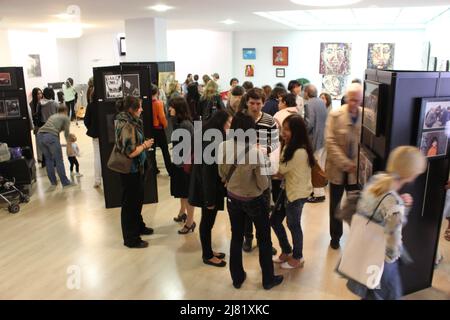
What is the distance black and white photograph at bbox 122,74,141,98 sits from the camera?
16.5ft

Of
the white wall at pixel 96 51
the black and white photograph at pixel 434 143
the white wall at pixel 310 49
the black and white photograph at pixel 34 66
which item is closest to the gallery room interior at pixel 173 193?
the black and white photograph at pixel 434 143

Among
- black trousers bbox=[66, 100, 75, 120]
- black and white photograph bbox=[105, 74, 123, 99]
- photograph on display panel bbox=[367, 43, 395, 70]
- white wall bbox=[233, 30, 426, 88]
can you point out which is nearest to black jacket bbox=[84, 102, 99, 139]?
black and white photograph bbox=[105, 74, 123, 99]

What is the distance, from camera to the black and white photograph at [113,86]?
16.5ft

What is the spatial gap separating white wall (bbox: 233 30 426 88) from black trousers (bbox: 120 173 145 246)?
1174cm

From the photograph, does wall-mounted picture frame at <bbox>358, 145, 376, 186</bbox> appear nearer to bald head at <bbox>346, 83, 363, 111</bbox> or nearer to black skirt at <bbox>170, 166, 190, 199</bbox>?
bald head at <bbox>346, 83, 363, 111</bbox>

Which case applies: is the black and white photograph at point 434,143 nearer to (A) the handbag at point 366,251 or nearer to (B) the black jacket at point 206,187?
(A) the handbag at point 366,251

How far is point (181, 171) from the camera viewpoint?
441 cm

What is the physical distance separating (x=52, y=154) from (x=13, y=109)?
1.05 metres

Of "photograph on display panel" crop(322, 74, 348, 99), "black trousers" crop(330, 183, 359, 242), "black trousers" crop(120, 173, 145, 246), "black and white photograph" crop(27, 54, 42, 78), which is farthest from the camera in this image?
"photograph on display panel" crop(322, 74, 348, 99)

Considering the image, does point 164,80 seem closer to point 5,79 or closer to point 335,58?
point 5,79

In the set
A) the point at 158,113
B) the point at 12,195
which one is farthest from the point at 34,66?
the point at 158,113

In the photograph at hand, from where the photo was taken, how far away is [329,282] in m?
3.56

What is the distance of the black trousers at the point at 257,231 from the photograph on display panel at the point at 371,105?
1.01 m

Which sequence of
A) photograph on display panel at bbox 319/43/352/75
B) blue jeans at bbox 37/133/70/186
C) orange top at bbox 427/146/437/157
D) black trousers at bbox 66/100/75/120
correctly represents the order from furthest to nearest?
photograph on display panel at bbox 319/43/352/75 → black trousers at bbox 66/100/75/120 → blue jeans at bbox 37/133/70/186 → orange top at bbox 427/146/437/157
